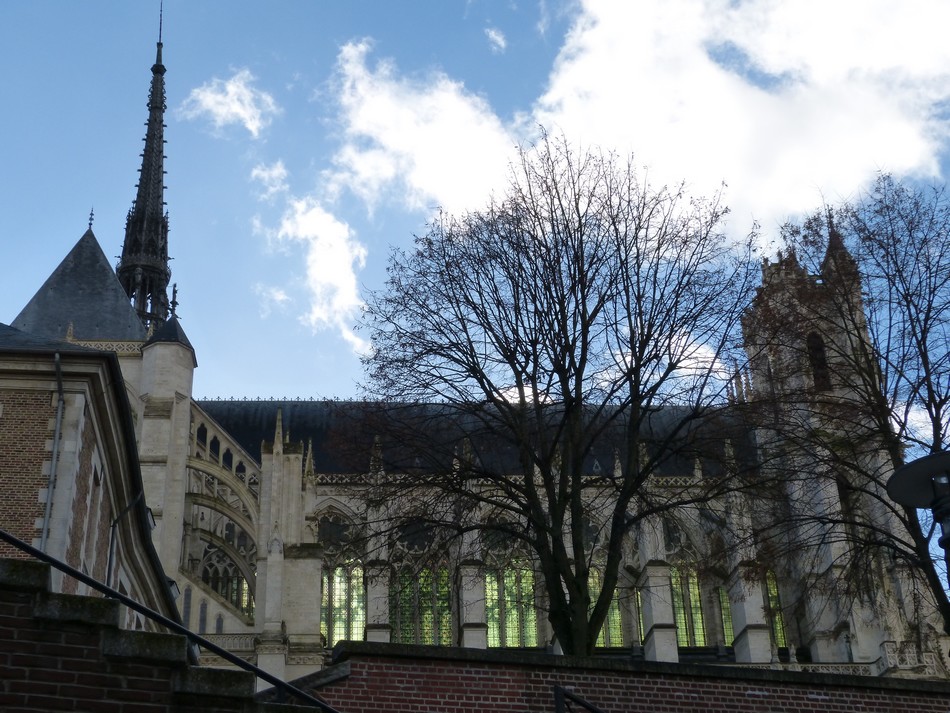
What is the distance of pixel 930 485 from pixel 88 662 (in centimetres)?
700

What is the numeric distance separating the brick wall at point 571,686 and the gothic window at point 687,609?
99.7 ft

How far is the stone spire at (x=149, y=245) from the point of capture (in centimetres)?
6122

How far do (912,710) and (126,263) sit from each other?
52.8m

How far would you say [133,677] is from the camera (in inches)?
404

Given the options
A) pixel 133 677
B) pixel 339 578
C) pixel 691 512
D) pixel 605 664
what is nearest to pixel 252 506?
pixel 339 578

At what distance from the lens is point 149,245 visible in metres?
62.9

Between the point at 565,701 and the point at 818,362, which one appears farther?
the point at 818,362

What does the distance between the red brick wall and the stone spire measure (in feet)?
129

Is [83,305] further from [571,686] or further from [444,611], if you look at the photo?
[571,686]

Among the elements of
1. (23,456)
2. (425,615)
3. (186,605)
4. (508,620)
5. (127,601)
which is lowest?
(127,601)

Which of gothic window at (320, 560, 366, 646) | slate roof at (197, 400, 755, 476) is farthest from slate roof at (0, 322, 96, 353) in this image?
gothic window at (320, 560, 366, 646)

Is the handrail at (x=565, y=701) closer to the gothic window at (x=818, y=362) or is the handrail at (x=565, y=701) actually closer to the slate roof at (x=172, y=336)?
the gothic window at (x=818, y=362)

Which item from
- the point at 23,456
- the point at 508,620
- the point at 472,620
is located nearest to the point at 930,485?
the point at 23,456

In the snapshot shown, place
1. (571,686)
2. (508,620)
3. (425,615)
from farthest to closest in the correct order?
(508,620) < (425,615) < (571,686)
